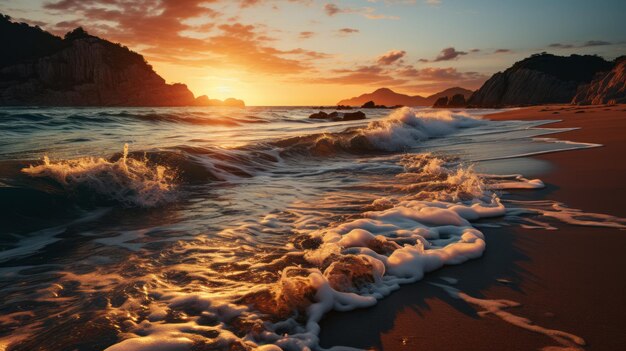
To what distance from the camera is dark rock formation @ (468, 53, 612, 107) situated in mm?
81250

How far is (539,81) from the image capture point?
8256 centimetres

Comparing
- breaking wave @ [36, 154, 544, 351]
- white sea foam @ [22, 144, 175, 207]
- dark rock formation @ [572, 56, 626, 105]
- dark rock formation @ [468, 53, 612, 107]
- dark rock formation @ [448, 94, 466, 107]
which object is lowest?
breaking wave @ [36, 154, 544, 351]

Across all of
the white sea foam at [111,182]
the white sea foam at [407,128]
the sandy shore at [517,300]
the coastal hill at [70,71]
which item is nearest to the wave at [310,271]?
the sandy shore at [517,300]

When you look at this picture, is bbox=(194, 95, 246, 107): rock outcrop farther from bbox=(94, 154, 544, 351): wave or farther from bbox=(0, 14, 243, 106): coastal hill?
bbox=(94, 154, 544, 351): wave

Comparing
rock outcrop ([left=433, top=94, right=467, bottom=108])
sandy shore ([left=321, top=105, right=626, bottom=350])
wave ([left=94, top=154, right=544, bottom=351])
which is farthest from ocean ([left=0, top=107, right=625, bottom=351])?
rock outcrop ([left=433, top=94, right=467, bottom=108])

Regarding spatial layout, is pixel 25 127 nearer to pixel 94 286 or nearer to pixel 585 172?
pixel 94 286

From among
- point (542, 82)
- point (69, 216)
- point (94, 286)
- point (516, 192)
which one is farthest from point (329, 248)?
point (542, 82)

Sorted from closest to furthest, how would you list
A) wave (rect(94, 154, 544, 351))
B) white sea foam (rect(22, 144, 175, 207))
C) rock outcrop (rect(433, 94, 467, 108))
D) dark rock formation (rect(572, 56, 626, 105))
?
wave (rect(94, 154, 544, 351)), white sea foam (rect(22, 144, 175, 207)), dark rock formation (rect(572, 56, 626, 105)), rock outcrop (rect(433, 94, 467, 108))

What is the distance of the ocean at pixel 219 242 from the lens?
7.39ft

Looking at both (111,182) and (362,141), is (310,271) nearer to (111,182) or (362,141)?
(111,182)

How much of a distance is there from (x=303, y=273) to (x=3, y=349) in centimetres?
180

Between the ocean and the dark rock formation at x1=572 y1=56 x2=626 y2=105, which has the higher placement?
the dark rock formation at x1=572 y1=56 x2=626 y2=105

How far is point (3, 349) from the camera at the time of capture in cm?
204

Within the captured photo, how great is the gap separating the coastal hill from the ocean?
101 m
